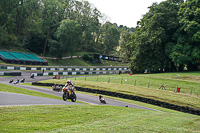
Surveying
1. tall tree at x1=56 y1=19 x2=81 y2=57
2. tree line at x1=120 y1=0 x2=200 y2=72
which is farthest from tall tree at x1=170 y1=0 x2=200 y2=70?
tall tree at x1=56 y1=19 x2=81 y2=57

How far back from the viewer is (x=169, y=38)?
60.6 meters

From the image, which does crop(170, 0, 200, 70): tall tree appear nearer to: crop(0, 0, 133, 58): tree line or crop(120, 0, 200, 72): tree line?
crop(120, 0, 200, 72): tree line

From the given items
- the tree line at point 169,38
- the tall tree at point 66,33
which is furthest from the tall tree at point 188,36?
the tall tree at point 66,33

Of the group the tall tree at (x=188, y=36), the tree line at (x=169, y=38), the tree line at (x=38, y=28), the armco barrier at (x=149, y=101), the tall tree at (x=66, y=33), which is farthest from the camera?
the tall tree at (x=66, y=33)

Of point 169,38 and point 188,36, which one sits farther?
point 169,38

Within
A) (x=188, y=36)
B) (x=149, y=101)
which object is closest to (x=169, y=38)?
(x=188, y=36)

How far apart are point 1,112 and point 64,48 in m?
74.9

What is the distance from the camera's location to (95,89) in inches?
1406

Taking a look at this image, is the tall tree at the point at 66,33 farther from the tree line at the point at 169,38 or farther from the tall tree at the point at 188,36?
the tall tree at the point at 188,36

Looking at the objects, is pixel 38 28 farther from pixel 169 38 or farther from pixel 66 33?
pixel 169 38

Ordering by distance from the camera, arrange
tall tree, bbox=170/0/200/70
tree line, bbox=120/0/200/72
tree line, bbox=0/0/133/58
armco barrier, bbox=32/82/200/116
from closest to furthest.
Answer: armco barrier, bbox=32/82/200/116 → tall tree, bbox=170/0/200/70 → tree line, bbox=120/0/200/72 → tree line, bbox=0/0/133/58

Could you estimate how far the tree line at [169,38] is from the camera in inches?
2110

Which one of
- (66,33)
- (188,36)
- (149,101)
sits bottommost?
(149,101)

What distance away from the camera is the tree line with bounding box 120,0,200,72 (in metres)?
53.6
